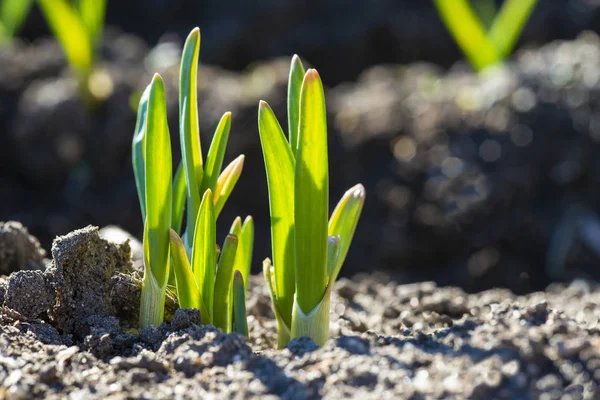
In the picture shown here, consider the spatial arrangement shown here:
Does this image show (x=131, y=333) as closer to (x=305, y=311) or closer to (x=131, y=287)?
(x=131, y=287)

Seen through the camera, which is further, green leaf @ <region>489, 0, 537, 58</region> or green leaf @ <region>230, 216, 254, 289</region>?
green leaf @ <region>489, 0, 537, 58</region>

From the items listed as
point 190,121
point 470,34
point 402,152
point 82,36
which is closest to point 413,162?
point 402,152

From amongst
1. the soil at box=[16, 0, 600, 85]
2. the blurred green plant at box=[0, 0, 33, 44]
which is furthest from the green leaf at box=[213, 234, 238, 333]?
the soil at box=[16, 0, 600, 85]

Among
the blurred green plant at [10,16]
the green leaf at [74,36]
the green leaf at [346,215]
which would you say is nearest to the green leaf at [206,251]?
the green leaf at [346,215]

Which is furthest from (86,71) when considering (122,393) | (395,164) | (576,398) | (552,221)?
(576,398)

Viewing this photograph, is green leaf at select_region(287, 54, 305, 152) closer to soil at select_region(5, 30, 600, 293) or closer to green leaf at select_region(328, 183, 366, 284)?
green leaf at select_region(328, 183, 366, 284)

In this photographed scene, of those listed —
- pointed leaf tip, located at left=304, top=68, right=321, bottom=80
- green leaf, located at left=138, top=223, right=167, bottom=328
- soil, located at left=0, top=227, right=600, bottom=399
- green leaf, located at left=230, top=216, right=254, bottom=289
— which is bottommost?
soil, located at left=0, top=227, right=600, bottom=399
